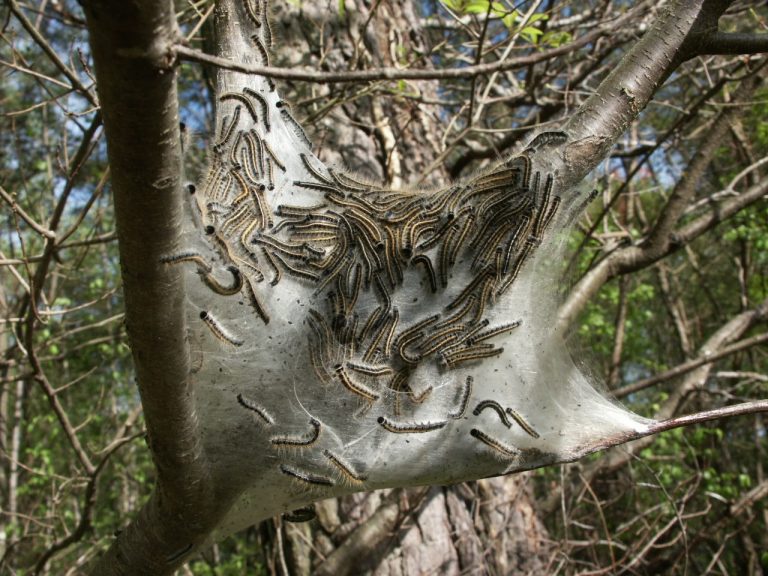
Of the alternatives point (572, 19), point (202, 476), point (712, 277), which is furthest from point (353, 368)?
point (712, 277)

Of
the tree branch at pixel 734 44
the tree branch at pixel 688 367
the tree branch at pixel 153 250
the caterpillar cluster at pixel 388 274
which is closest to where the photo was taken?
the tree branch at pixel 153 250

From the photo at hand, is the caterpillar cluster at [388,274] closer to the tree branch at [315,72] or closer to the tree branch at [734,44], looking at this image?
the tree branch at [734,44]

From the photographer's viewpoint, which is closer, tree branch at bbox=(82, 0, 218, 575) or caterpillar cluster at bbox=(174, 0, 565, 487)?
tree branch at bbox=(82, 0, 218, 575)

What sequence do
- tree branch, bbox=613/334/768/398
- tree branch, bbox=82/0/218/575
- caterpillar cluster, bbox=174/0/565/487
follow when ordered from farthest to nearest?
tree branch, bbox=613/334/768/398, caterpillar cluster, bbox=174/0/565/487, tree branch, bbox=82/0/218/575

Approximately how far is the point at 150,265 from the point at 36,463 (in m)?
9.78

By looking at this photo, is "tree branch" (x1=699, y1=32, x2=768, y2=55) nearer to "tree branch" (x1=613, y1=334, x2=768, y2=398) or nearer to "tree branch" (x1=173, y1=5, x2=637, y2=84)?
"tree branch" (x1=173, y1=5, x2=637, y2=84)

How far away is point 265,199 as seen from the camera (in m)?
2.76

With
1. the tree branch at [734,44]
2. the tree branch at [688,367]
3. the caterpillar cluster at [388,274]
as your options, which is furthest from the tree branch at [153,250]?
the tree branch at [688,367]

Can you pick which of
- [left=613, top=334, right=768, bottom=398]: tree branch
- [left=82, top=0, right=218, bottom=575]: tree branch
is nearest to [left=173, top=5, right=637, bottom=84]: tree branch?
[left=82, top=0, right=218, bottom=575]: tree branch

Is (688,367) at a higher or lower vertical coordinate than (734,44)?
lower

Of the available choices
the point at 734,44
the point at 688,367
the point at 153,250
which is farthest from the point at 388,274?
the point at 688,367

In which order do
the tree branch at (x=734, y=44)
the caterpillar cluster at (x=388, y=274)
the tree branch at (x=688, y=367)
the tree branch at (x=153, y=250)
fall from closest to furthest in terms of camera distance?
1. the tree branch at (x=153, y=250)
2. the tree branch at (x=734, y=44)
3. the caterpillar cluster at (x=388, y=274)
4. the tree branch at (x=688, y=367)

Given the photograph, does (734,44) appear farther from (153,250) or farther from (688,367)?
(688,367)

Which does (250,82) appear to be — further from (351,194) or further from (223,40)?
(351,194)
